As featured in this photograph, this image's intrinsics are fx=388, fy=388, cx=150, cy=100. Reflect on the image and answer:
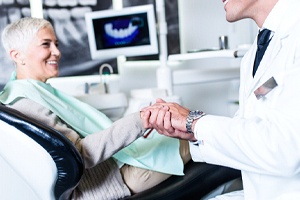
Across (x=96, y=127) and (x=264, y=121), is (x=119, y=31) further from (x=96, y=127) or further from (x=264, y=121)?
(x=264, y=121)

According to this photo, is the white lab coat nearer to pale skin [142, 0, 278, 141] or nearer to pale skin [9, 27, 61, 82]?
pale skin [142, 0, 278, 141]

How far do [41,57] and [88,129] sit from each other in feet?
1.40

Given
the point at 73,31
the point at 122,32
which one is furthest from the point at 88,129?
the point at 73,31

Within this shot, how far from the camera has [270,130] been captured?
0.96 metres

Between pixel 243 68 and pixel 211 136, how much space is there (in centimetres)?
44

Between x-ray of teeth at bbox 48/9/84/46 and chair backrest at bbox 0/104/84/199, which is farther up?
x-ray of teeth at bbox 48/9/84/46

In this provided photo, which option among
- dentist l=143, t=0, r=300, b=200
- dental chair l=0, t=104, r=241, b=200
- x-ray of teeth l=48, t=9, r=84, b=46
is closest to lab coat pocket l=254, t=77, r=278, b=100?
dentist l=143, t=0, r=300, b=200

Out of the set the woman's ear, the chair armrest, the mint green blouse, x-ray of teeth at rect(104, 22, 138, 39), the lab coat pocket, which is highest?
x-ray of teeth at rect(104, 22, 138, 39)

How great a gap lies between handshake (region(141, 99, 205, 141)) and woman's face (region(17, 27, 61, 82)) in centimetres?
67

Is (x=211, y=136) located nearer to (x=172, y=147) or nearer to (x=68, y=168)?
(x=68, y=168)

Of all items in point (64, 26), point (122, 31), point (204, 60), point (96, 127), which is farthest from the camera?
point (204, 60)

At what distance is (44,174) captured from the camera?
1240mm

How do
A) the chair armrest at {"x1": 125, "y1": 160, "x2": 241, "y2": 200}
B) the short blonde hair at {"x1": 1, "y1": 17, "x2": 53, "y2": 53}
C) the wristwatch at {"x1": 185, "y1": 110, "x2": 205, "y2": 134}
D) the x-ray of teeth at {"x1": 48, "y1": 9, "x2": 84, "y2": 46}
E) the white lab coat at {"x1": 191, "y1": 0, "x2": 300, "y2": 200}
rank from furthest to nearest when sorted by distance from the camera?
the x-ray of teeth at {"x1": 48, "y1": 9, "x2": 84, "y2": 46}, the short blonde hair at {"x1": 1, "y1": 17, "x2": 53, "y2": 53}, the chair armrest at {"x1": 125, "y1": 160, "x2": 241, "y2": 200}, the wristwatch at {"x1": 185, "y1": 110, "x2": 205, "y2": 134}, the white lab coat at {"x1": 191, "y1": 0, "x2": 300, "y2": 200}

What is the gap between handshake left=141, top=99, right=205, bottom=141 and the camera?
1181 mm
